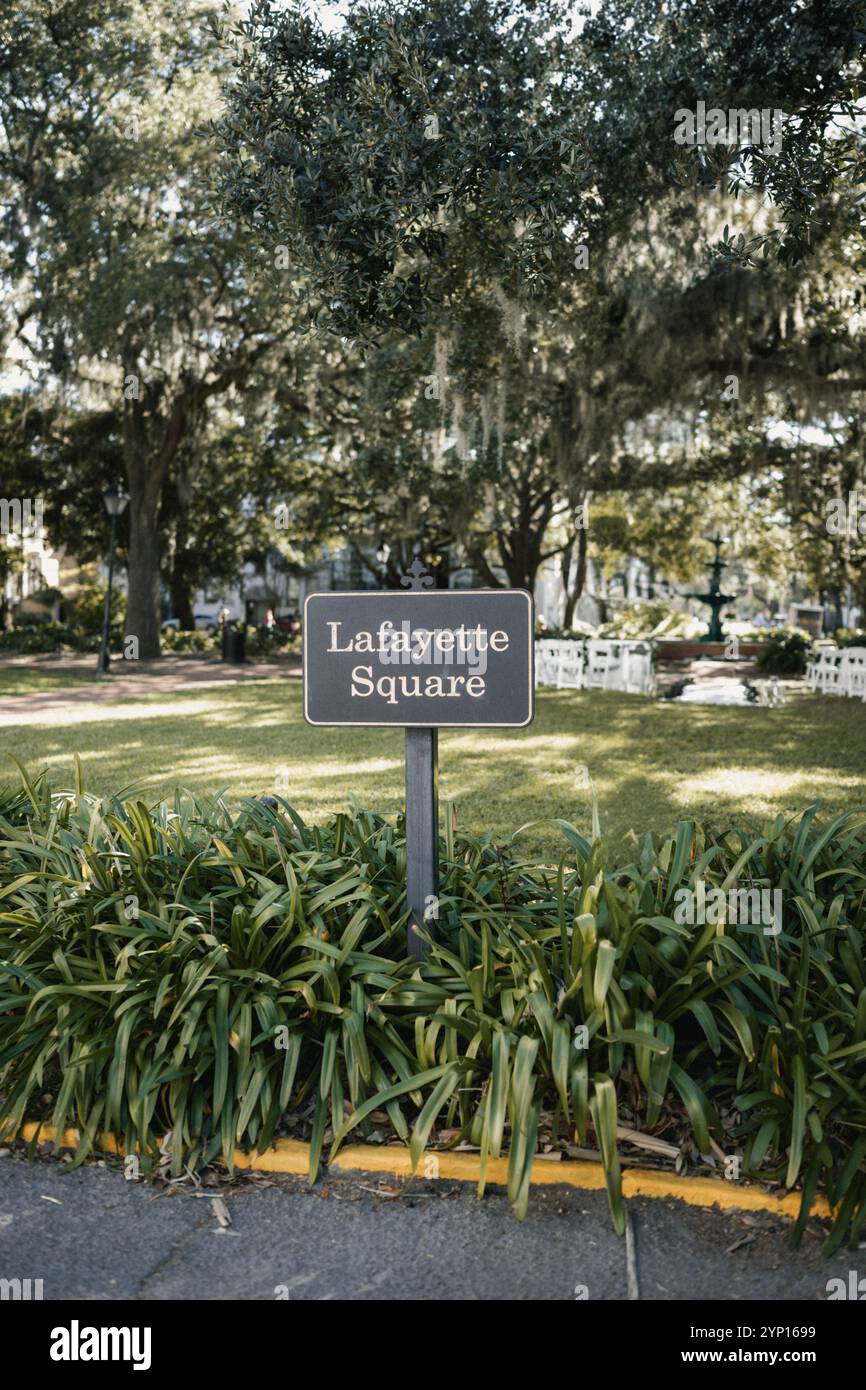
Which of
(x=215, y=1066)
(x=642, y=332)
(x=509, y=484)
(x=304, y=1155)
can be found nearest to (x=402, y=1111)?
(x=304, y=1155)

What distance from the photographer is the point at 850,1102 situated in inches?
Result: 120

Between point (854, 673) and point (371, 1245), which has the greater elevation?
point (854, 673)

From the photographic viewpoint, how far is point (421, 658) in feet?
12.2

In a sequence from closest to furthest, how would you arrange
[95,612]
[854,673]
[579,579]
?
[854,673] → [95,612] → [579,579]

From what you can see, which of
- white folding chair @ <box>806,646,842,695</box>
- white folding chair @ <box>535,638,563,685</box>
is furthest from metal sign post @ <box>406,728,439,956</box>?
white folding chair @ <box>535,638,563,685</box>

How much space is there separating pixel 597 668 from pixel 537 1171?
16264 mm

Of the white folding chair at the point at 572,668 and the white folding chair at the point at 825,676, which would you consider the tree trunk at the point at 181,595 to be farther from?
the white folding chair at the point at 825,676

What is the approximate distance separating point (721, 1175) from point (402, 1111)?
979 mm

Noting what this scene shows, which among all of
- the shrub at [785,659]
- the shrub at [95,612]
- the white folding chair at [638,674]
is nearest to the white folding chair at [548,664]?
the white folding chair at [638,674]

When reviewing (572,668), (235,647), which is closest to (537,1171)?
(572,668)

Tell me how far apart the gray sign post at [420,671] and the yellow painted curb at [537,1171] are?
751mm

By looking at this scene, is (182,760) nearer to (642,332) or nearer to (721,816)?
(721,816)

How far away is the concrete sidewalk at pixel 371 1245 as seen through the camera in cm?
263

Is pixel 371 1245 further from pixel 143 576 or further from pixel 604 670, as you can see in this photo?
pixel 143 576
